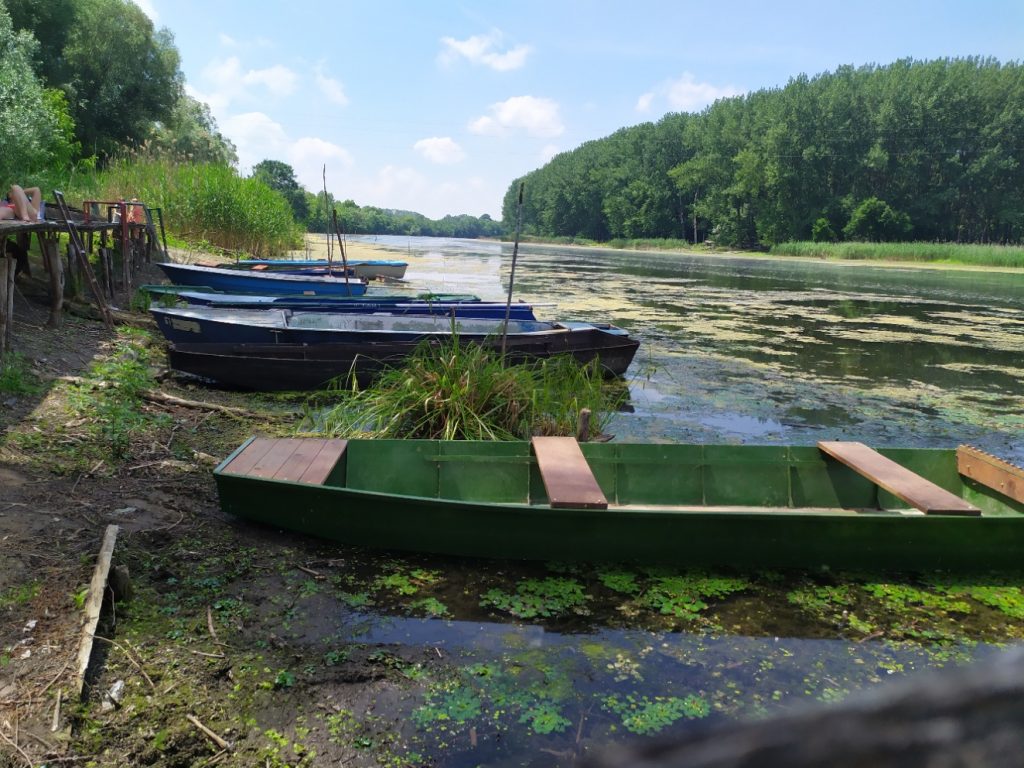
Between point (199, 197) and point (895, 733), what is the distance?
23076 mm

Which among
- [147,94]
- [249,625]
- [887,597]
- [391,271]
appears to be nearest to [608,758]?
[249,625]

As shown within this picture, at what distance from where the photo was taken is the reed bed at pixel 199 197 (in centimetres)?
1975

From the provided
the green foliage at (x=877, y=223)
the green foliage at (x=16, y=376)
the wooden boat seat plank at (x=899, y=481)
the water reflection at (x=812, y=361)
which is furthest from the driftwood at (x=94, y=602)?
the green foliage at (x=877, y=223)

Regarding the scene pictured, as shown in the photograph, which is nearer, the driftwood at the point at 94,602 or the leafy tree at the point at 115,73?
the driftwood at the point at 94,602

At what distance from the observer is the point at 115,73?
25.7m

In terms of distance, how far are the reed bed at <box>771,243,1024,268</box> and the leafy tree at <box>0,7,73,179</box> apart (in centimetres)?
4534

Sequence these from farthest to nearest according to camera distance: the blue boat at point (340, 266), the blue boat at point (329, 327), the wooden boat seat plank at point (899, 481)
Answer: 1. the blue boat at point (340, 266)
2. the blue boat at point (329, 327)
3. the wooden boat seat plank at point (899, 481)

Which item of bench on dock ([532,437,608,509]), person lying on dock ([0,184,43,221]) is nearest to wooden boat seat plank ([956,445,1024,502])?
bench on dock ([532,437,608,509])

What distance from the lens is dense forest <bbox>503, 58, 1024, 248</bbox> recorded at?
60.2m

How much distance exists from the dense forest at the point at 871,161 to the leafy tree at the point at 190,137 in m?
44.3

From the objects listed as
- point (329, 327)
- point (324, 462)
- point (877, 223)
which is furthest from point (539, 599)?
point (877, 223)

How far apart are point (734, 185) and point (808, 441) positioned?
69.4 m

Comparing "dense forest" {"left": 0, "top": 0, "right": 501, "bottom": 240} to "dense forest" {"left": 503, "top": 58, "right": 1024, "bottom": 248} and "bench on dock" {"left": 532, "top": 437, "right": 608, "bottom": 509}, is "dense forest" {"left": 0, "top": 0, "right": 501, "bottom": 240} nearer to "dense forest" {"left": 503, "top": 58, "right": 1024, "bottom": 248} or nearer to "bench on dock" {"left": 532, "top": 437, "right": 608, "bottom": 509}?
"bench on dock" {"left": 532, "top": 437, "right": 608, "bottom": 509}

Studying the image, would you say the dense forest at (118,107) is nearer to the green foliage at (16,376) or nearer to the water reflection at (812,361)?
the water reflection at (812,361)
